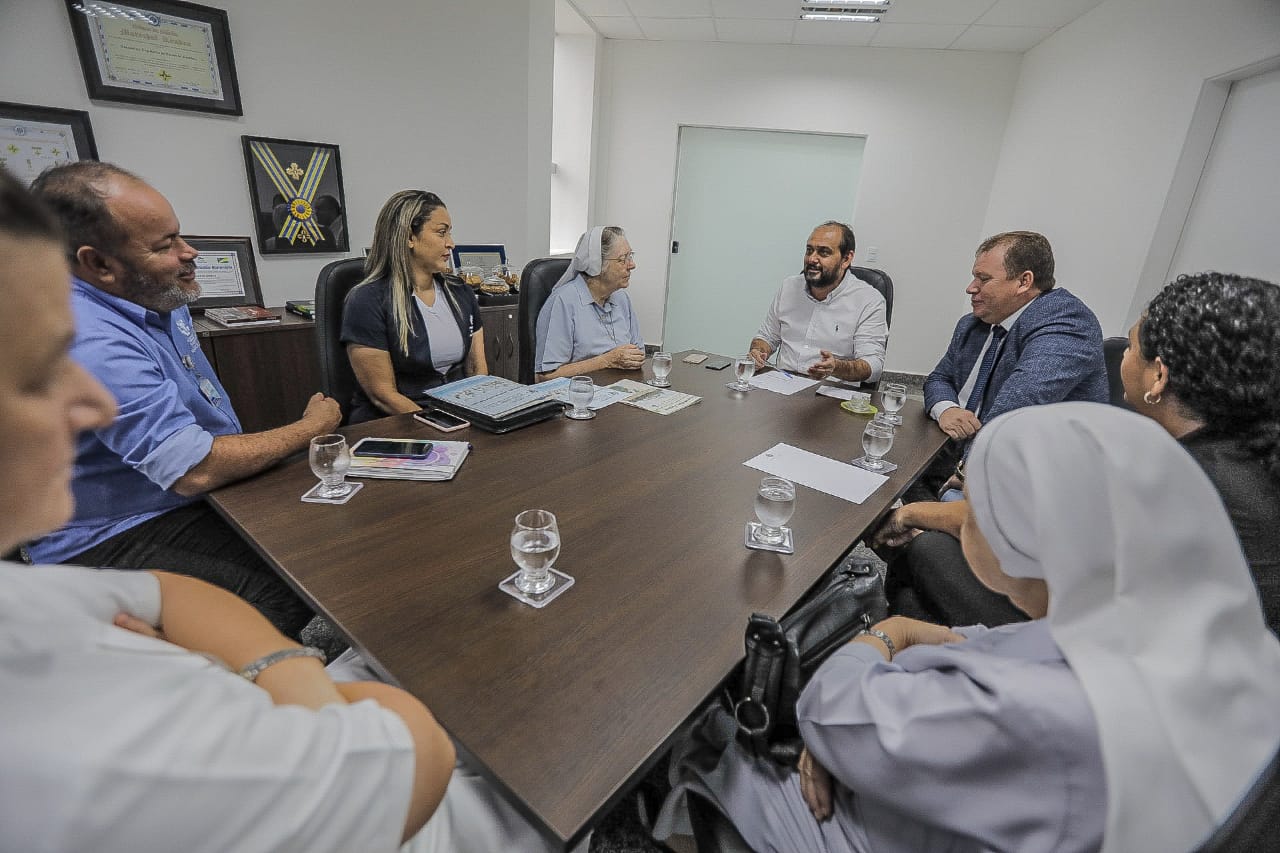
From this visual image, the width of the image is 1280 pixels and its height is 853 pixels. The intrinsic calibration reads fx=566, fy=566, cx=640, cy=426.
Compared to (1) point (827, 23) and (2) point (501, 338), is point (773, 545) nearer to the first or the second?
(2) point (501, 338)

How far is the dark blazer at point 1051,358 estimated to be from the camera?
6.26 ft

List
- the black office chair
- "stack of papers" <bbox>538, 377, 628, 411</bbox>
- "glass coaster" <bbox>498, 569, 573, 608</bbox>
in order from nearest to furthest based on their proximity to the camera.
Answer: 1. the black office chair
2. "glass coaster" <bbox>498, 569, 573, 608</bbox>
3. "stack of papers" <bbox>538, 377, 628, 411</bbox>

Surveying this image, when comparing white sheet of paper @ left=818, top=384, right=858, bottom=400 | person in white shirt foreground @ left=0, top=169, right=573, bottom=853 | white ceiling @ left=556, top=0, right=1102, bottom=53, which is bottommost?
white sheet of paper @ left=818, top=384, right=858, bottom=400

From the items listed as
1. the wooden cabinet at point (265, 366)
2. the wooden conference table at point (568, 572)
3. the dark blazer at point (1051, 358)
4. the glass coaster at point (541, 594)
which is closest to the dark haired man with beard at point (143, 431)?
the wooden conference table at point (568, 572)

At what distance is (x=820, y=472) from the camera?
1.50 meters

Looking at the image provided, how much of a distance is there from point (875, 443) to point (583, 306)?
1506 millimetres

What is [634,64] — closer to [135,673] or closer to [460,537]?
→ [460,537]

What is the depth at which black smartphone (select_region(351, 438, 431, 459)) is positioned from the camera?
1.36 meters

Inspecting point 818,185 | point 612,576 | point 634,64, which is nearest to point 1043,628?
point 612,576

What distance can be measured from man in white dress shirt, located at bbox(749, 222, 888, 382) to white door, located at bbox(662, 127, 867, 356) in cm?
265

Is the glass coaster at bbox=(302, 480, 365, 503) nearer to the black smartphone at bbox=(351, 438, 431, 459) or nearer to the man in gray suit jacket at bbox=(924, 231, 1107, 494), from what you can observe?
the black smartphone at bbox=(351, 438, 431, 459)

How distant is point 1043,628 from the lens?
2.21 ft

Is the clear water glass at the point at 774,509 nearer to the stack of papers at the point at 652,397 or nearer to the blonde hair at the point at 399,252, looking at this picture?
the stack of papers at the point at 652,397

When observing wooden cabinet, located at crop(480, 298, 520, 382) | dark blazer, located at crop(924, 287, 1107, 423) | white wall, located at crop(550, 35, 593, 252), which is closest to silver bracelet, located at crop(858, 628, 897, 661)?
dark blazer, located at crop(924, 287, 1107, 423)
